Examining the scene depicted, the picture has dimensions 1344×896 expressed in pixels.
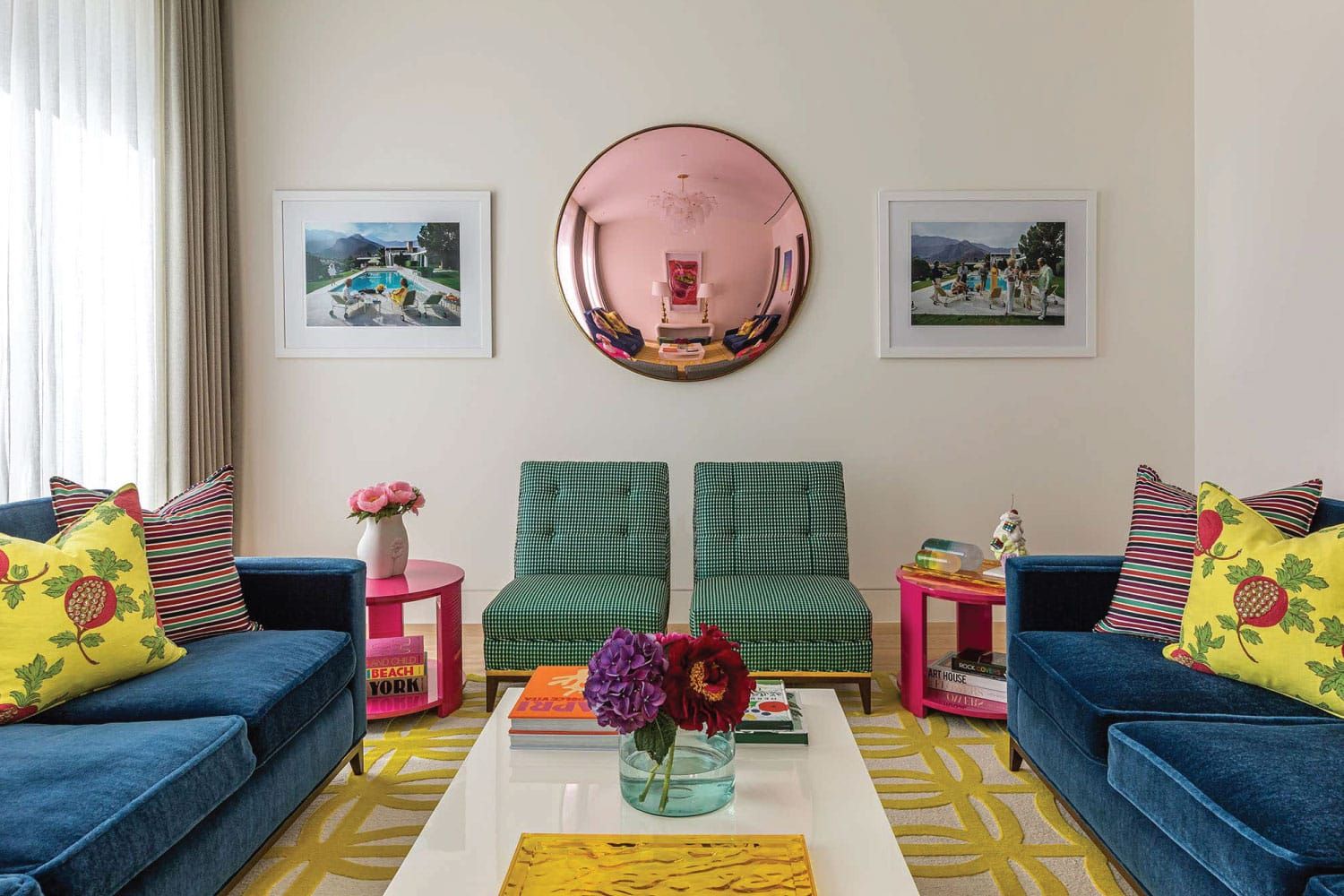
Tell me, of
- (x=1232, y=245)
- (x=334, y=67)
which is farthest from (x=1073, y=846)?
(x=334, y=67)

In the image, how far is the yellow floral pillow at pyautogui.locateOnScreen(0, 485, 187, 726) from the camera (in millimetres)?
1916

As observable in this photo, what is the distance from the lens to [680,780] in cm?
174

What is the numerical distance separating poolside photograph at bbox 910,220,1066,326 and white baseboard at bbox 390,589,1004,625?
124cm

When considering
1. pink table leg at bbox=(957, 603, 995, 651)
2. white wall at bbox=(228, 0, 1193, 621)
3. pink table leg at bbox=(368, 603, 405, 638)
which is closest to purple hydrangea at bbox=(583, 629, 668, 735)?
pink table leg at bbox=(368, 603, 405, 638)

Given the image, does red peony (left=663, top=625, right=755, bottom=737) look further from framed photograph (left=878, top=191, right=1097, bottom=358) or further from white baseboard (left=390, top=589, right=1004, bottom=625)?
framed photograph (left=878, top=191, right=1097, bottom=358)

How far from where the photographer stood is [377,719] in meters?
3.12

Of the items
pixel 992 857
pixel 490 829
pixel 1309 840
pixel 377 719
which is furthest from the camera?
pixel 377 719

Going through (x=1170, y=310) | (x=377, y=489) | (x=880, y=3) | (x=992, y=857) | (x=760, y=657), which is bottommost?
(x=992, y=857)

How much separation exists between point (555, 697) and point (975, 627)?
1803 mm

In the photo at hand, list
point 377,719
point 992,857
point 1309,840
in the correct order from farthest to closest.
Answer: point 377,719 → point 992,857 → point 1309,840

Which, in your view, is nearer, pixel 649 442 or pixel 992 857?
pixel 992 857

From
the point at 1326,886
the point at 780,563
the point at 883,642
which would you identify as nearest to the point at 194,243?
the point at 780,563

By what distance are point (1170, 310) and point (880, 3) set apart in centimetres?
188

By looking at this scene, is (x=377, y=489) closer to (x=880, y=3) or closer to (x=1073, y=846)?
(x=1073, y=846)
